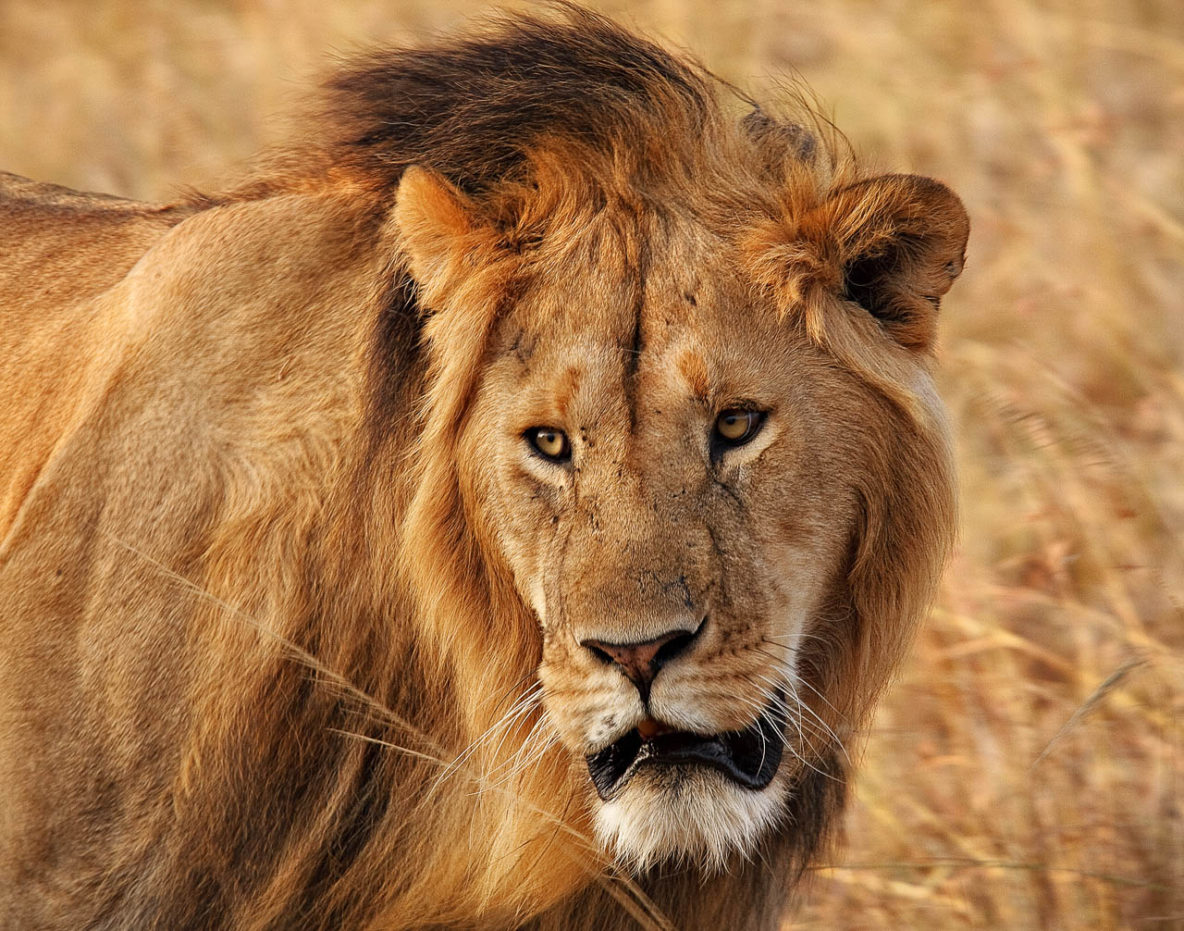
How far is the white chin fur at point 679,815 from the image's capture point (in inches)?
106

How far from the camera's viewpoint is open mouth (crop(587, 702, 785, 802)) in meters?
2.71

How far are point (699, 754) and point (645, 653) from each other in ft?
0.84

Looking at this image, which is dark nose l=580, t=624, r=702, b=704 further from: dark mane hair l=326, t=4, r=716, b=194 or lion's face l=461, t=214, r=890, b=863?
dark mane hair l=326, t=4, r=716, b=194

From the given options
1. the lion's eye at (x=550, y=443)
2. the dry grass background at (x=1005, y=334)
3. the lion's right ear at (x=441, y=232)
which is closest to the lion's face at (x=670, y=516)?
the lion's eye at (x=550, y=443)

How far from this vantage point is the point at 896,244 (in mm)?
2979

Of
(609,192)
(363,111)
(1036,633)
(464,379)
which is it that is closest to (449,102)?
(363,111)

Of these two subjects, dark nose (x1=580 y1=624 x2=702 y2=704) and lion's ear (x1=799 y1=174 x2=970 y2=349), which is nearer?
dark nose (x1=580 y1=624 x2=702 y2=704)

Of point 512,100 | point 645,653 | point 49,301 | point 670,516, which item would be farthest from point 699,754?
point 49,301

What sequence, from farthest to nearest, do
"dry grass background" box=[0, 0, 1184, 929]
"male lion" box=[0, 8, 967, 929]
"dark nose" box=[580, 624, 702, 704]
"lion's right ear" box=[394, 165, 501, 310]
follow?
"dry grass background" box=[0, 0, 1184, 929] < "lion's right ear" box=[394, 165, 501, 310] < "male lion" box=[0, 8, 967, 929] < "dark nose" box=[580, 624, 702, 704]

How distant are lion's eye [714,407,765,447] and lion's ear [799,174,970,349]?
381 millimetres

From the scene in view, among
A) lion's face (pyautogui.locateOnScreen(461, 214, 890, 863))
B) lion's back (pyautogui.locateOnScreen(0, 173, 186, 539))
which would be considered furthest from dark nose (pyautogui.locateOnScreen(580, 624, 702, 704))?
lion's back (pyautogui.locateOnScreen(0, 173, 186, 539))

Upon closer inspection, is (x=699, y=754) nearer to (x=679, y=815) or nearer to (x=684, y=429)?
(x=679, y=815)

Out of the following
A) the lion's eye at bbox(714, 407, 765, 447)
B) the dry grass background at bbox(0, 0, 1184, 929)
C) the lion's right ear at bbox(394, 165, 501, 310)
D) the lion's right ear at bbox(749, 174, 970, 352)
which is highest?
the lion's right ear at bbox(749, 174, 970, 352)

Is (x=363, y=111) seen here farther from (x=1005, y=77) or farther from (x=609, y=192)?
(x=1005, y=77)
